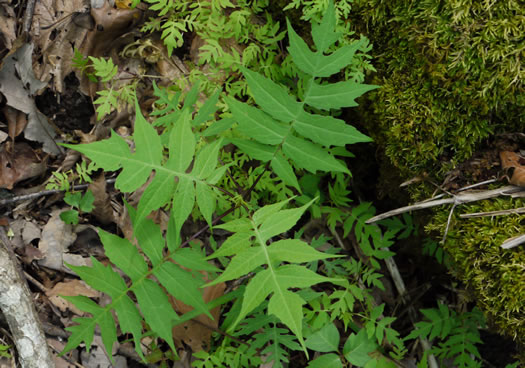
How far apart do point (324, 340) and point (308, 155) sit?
119cm

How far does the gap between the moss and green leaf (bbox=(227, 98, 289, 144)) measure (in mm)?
1053

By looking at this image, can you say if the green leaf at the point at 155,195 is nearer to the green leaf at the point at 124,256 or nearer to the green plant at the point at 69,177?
the green leaf at the point at 124,256

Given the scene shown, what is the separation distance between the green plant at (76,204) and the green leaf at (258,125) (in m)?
1.30

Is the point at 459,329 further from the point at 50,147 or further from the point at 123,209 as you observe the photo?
the point at 50,147

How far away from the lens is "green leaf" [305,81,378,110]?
2221 mm

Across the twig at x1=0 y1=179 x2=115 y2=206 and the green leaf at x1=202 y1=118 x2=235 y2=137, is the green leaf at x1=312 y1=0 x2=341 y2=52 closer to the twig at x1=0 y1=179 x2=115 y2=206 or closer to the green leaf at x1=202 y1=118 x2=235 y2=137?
the green leaf at x1=202 y1=118 x2=235 y2=137

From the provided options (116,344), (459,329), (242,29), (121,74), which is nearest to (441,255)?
(459,329)

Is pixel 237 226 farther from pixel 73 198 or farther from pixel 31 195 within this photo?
pixel 31 195

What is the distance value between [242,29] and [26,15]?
160cm

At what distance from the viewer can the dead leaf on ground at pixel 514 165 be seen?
2221 millimetres

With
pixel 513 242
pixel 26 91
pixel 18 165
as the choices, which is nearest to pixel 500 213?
pixel 513 242

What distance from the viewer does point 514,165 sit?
2266 millimetres

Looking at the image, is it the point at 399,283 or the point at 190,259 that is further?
the point at 399,283

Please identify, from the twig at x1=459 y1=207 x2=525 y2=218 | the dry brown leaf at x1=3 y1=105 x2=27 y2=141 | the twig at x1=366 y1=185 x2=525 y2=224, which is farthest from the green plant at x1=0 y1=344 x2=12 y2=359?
the twig at x1=459 y1=207 x2=525 y2=218
